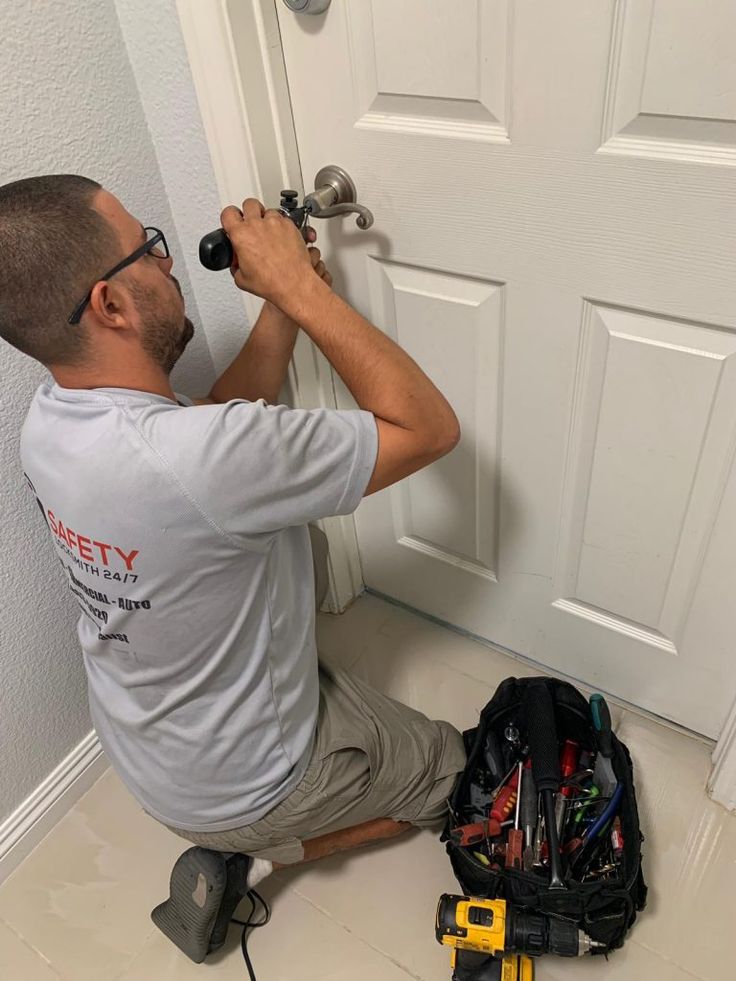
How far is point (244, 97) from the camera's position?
1009mm

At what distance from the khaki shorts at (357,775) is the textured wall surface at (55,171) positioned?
35 cm

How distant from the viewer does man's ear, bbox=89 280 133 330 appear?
2.64 ft

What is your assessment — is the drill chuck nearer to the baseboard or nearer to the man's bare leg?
the man's bare leg

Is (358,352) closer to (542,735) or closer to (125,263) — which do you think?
(125,263)

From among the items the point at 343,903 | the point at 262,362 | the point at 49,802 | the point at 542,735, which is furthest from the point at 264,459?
the point at 49,802

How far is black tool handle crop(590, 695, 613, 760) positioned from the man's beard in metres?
0.84

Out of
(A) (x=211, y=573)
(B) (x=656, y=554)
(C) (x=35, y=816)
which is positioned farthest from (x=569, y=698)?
(C) (x=35, y=816)

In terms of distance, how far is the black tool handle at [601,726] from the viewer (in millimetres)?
1182

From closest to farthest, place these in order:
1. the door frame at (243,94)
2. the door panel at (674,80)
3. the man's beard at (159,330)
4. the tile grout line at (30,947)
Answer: the door panel at (674,80), the man's beard at (159,330), the door frame at (243,94), the tile grout line at (30,947)

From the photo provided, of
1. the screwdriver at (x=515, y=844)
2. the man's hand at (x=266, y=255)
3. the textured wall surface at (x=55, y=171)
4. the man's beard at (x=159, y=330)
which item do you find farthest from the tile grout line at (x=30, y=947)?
the man's hand at (x=266, y=255)

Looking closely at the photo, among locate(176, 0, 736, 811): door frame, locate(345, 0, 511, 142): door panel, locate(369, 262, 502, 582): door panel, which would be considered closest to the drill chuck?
locate(176, 0, 736, 811): door frame

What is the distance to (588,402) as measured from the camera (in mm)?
1096

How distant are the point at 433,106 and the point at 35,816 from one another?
1.30 metres

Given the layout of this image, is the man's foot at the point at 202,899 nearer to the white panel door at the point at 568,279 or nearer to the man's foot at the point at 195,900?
the man's foot at the point at 195,900
